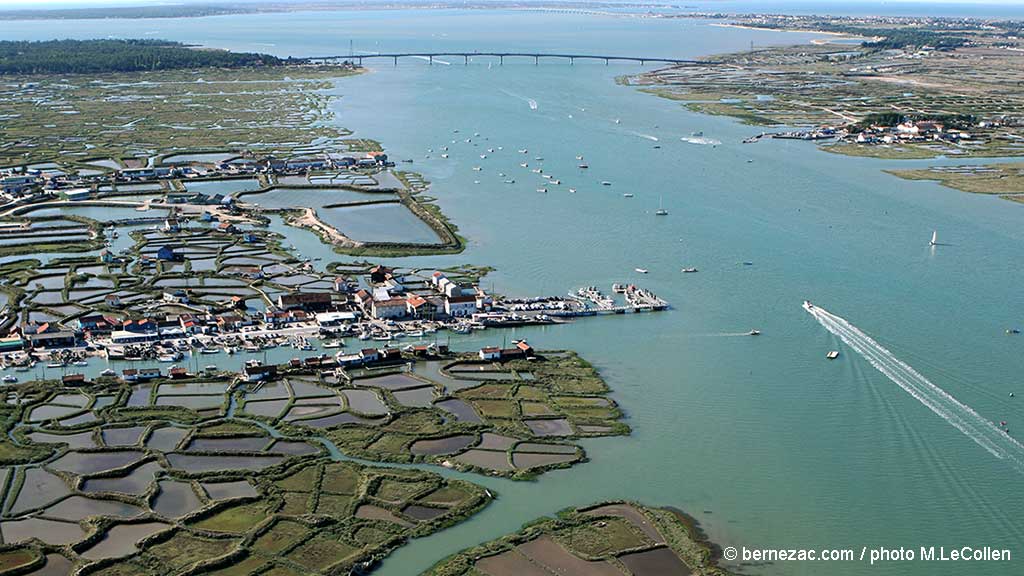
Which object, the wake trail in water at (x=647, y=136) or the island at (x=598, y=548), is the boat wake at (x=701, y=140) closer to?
the wake trail in water at (x=647, y=136)

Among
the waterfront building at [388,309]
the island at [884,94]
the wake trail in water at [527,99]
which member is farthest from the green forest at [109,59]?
the waterfront building at [388,309]

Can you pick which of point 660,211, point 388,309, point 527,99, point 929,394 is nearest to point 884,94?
point 527,99

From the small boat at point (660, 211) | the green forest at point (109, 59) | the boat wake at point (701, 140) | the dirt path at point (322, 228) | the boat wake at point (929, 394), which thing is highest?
the green forest at point (109, 59)

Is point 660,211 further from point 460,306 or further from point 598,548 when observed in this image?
point 598,548

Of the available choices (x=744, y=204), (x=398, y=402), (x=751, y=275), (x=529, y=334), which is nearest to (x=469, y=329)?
(x=529, y=334)

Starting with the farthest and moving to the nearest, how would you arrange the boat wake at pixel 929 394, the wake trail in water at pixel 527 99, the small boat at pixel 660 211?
the wake trail in water at pixel 527 99 → the small boat at pixel 660 211 → the boat wake at pixel 929 394

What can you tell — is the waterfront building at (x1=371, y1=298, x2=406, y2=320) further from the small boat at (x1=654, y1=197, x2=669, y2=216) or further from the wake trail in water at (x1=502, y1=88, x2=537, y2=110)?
the wake trail in water at (x1=502, y1=88, x2=537, y2=110)
